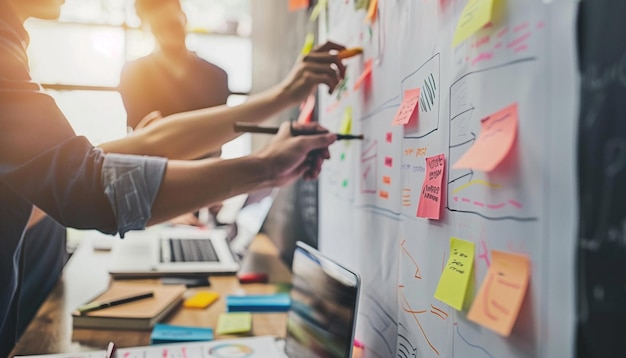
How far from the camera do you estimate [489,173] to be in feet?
1.42

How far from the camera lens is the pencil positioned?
2.85ft

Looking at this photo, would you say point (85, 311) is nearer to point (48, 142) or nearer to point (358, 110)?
point (48, 142)

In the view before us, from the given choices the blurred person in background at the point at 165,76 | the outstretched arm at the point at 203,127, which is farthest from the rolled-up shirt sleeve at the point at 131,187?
the blurred person in background at the point at 165,76

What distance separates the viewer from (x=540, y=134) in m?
0.36

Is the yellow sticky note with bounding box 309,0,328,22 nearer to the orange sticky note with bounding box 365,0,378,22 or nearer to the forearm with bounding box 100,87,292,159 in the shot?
the forearm with bounding box 100,87,292,159

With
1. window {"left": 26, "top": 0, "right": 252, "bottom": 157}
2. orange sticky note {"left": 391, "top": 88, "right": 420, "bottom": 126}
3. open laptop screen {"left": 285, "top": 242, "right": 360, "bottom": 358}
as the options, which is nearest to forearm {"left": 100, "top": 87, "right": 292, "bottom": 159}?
open laptop screen {"left": 285, "top": 242, "right": 360, "bottom": 358}

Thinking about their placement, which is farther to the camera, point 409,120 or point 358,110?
point 358,110

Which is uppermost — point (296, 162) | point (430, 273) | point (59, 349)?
point (296, 162)

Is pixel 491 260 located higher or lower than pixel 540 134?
lower

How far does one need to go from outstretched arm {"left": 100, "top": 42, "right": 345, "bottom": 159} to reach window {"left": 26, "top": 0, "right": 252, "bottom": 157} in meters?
1.15

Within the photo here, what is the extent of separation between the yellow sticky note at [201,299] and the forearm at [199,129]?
0.32 m

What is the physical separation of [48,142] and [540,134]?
69 centimetres

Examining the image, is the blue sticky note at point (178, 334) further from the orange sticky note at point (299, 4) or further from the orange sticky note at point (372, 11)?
the orange sticky note at point (299, 4)

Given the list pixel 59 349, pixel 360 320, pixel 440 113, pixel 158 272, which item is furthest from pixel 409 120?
pixel 158 272
